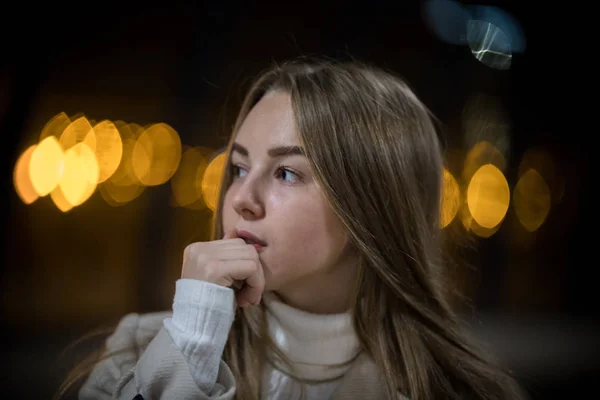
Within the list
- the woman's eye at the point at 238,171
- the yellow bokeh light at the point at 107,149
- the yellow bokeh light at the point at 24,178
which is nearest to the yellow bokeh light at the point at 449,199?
the woman's eye at the point at 238,171

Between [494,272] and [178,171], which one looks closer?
[178,171]

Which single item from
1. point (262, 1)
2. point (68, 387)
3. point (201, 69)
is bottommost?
point (68, 387)

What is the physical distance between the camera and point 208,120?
0.99 metres

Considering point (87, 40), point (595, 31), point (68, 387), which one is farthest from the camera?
point (595, 31)

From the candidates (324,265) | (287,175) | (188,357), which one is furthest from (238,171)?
(188,357)

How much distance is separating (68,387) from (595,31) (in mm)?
1172

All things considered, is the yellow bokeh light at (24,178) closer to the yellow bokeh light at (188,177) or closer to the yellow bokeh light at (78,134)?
the yellow bokeh light at (78,134)

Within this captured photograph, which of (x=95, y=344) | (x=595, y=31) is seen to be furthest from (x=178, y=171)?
(x=595, y=31)

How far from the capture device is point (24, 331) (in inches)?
35.2

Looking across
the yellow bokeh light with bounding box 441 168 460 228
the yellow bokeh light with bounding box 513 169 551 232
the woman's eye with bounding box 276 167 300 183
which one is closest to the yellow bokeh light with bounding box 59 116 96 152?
the woman's eye with bounding box 276 167 300 183

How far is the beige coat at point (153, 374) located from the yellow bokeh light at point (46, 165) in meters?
0.27

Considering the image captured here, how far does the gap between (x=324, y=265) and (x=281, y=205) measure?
0.13 meters

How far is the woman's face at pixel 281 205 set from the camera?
80cm

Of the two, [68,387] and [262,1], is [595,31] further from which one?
[68,387]
